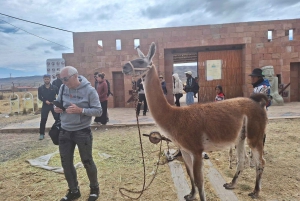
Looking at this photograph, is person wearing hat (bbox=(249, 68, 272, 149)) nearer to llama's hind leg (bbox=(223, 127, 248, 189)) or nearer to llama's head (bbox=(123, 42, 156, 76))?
llama's hind leg (bbox=(223, 127, 248, 189))

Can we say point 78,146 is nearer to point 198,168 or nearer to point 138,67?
point 138,67

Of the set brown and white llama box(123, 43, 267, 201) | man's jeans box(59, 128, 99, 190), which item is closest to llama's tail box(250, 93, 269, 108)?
brown and white llama box(123, 43, 267, 201)

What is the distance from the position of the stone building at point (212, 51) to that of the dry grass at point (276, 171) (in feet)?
24.4

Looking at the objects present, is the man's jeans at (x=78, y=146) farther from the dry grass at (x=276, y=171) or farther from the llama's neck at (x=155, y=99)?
the dry grass at (x=276, y=171)

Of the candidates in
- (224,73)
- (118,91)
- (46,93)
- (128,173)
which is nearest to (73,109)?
(128,173)

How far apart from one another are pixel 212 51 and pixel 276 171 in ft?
33.5

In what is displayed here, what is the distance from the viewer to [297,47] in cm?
1265

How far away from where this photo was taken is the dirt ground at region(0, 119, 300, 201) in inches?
128

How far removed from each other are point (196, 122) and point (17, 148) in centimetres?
523

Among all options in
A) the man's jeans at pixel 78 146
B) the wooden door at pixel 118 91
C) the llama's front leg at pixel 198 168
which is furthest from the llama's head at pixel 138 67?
the wooden door at pixel 118 91

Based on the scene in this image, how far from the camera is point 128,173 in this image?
400 centimetres

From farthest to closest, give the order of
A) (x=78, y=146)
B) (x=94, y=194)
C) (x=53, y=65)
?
(x=53, y=65)
(x=94, y=194)
(x=78, y=146)

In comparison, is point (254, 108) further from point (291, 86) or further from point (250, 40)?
point (291, 86)

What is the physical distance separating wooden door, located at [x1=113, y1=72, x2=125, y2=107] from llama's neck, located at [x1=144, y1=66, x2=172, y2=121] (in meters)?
10.8
